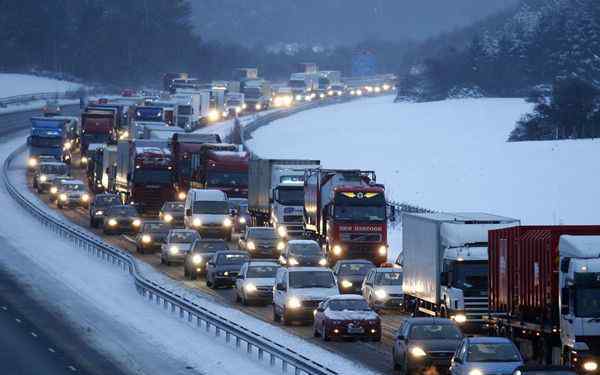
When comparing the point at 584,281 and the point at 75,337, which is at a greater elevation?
the point at 584,281

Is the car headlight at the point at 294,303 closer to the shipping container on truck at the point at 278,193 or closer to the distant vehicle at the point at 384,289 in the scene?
the distant vehicle at the point at 384,289

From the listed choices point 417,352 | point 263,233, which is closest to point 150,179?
point 263,233

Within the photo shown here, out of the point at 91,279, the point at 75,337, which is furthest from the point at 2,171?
the point at 75,337

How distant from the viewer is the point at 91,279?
57.6 metres

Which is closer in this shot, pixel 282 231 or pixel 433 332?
pixel 433 332

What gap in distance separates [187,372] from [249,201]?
121 feet

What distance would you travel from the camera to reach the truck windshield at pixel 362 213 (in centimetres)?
5825

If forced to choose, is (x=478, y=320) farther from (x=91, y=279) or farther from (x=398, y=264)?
(x=91, y=279)

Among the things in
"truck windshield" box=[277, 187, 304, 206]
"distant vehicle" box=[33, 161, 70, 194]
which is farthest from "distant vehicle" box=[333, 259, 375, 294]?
"distant vehicle" box=[33, 161, 70, 194]

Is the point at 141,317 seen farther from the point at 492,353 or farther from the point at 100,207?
A: the point at 100,207

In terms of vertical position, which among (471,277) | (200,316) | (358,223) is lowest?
(200,316)

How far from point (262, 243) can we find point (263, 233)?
0.83m

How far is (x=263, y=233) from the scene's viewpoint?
206ft

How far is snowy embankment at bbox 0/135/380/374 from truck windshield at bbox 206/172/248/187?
8.35m
